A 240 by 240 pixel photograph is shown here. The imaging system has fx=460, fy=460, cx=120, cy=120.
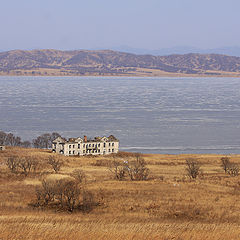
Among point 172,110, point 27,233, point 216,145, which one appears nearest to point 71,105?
point 172,110

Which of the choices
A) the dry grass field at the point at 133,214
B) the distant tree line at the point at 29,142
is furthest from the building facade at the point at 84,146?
the dry grass field at the point at 133,214

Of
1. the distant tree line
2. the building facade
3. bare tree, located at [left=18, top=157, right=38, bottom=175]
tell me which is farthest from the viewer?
Result: the distant tree line

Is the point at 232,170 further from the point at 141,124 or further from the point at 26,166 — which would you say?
the point at 141,124

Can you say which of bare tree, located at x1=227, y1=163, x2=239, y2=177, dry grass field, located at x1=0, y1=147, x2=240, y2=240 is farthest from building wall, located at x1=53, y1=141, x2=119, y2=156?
dry grass field, located at x1=0, y1=147, x2=240, y2=240

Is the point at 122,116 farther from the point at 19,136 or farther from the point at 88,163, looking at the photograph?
the point at 88,163

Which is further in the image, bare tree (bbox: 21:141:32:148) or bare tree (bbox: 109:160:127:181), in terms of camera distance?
bare tree (bbox: 21:141:32:148)

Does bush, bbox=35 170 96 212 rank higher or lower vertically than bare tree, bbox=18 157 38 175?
higher

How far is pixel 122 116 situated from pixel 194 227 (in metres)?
95.6

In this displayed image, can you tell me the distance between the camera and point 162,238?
1253 cm

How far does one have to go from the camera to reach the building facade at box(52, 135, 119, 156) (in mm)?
66312

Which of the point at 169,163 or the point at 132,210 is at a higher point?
the point at 132,210

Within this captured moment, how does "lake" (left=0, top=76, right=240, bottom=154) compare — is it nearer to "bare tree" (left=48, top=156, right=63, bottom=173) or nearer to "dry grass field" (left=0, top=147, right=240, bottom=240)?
"bare tree" (left=48, top=156, right=63, bottom=173)

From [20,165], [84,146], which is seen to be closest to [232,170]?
[20,165]

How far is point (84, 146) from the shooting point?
67500mm
